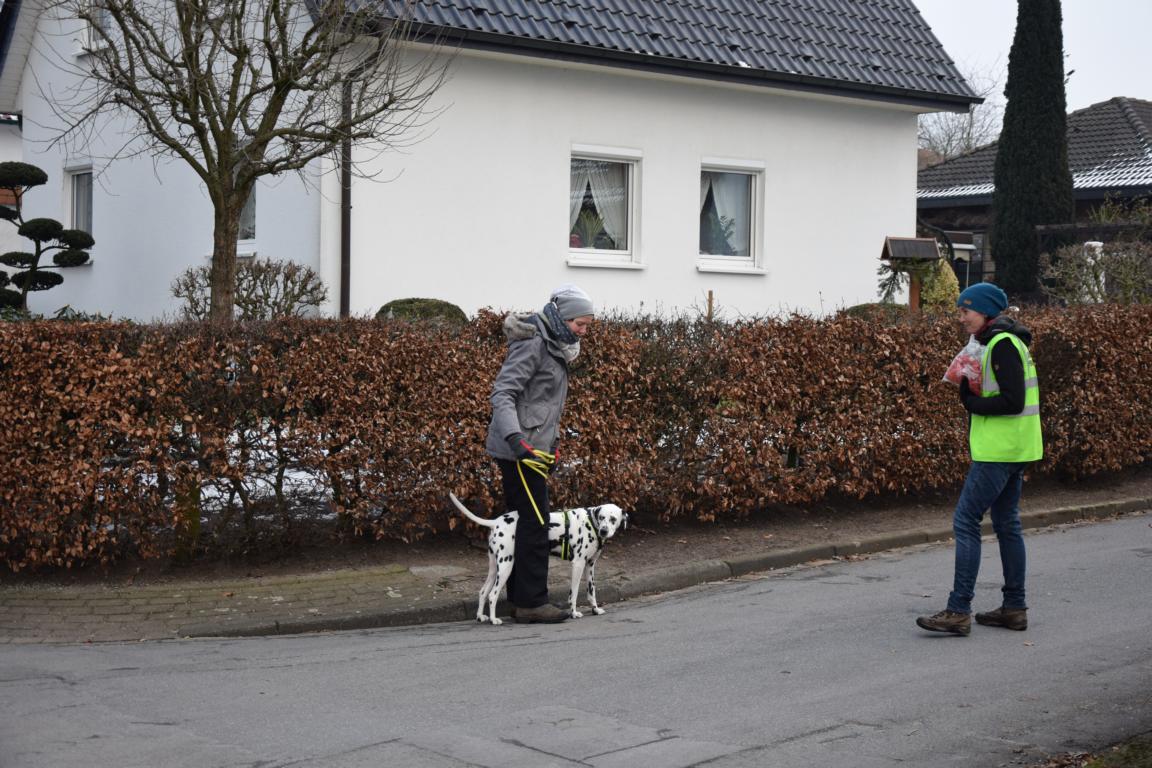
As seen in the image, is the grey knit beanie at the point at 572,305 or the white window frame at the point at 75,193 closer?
the grey knit beanie at the point at 572,305

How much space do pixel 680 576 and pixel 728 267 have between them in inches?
390

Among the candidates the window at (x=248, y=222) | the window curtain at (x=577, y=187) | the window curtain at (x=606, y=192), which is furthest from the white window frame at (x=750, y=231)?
the window at (x=248, y=222)

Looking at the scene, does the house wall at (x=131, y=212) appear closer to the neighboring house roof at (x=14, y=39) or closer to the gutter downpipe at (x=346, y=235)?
the neighboring house roof at (x=14, y=39)

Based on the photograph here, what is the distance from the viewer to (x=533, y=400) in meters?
7.99

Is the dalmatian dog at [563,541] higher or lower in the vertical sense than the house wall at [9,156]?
lower

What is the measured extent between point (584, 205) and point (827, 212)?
13.5ft

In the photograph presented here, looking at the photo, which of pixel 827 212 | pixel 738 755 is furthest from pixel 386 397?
pixel 827 212

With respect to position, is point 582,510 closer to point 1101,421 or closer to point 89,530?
point 89,530

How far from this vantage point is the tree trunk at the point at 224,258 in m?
13.1

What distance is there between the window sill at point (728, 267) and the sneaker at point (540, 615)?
10.8m

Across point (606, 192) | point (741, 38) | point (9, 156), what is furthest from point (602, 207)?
point (9, 156)

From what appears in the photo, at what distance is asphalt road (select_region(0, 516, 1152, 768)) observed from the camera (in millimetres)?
5410

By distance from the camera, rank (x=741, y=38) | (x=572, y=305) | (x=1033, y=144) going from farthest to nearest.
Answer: (x=1033, y=144)
(x=741, y=38)
(x=572, y=305)

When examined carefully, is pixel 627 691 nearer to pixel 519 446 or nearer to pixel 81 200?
pixel 519 446
